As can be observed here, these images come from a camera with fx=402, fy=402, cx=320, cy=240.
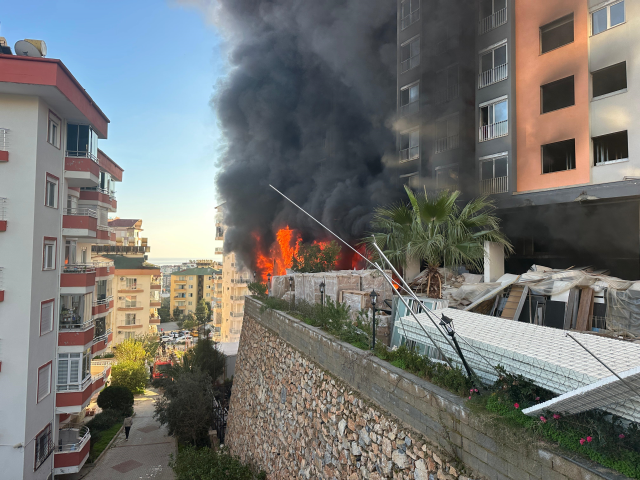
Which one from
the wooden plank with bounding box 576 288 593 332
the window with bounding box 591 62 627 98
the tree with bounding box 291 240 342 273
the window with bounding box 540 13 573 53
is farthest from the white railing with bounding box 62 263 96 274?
the window with bounding box 591 62 627 98

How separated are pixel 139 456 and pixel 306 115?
19.3 metres

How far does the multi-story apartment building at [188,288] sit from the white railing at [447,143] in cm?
8325

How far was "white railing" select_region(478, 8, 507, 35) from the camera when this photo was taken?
14180mm

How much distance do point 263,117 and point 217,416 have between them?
17.3 meters

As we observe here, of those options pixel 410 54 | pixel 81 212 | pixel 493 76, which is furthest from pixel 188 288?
pixel 493 76

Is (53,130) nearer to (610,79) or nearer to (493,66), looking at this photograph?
(493,66)

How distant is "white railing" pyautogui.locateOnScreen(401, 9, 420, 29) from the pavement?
20.6m

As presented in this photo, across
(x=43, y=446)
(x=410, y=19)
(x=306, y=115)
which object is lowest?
(x=43, y=446)

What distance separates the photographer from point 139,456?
16.5 m

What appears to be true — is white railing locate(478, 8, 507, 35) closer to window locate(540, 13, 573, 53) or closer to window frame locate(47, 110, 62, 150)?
window locate(540, 13, 573, 53)

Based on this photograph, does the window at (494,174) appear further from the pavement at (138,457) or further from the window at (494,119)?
the pavement at (138,457)

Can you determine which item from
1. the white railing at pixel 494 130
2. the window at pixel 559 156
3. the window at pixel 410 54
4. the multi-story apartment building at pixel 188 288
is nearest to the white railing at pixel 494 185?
the window at pixel 559 156

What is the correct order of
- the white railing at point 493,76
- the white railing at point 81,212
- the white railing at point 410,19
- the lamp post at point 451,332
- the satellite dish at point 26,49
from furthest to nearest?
1. the white railing at point 410,19
2. the white railing at point 81,212
3. the white railing at point 493,76
4. the satellite dish at point 26,49
5. the lamp post at point 451,332

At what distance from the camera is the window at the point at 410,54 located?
1763 cm
